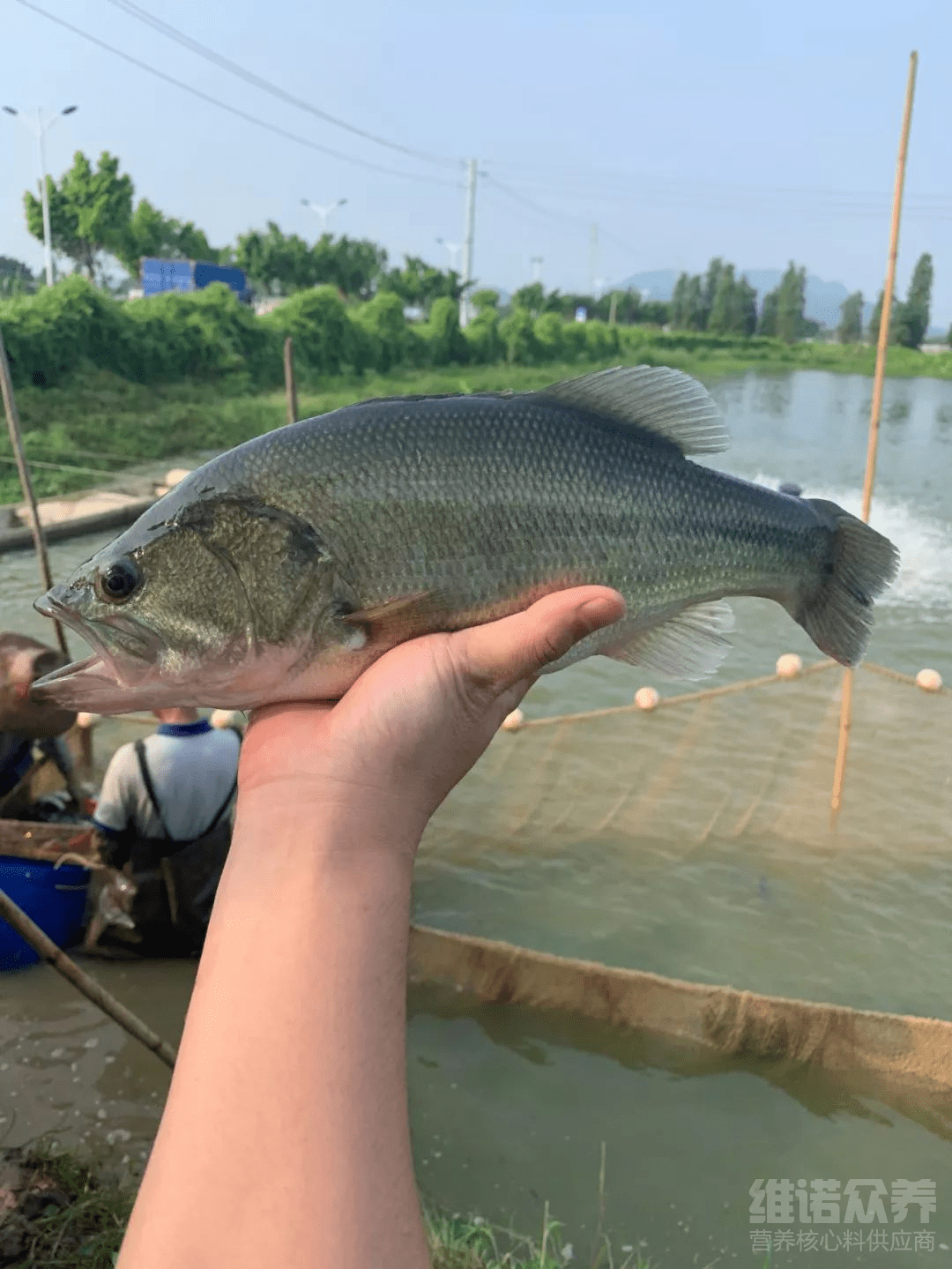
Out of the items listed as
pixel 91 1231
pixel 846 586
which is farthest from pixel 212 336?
pixel 846 586

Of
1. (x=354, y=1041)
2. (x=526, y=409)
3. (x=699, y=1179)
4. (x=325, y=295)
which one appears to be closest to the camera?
(x=354, y=1041)

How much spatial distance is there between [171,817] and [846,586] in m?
4.17

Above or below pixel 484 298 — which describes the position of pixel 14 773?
below

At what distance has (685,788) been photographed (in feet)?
23.5

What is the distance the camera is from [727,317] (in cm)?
11888

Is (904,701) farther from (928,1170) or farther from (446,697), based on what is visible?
(446,697)

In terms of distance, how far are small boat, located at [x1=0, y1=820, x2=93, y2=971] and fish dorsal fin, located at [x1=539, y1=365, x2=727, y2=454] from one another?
14.4ft

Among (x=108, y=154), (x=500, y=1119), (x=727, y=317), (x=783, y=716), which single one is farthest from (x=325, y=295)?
(x=727, y=317)

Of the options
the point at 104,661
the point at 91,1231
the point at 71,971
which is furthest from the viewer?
the point at 71,971

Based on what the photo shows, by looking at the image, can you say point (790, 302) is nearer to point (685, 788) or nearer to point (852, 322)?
point (852, 322)

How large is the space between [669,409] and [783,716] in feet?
20.3

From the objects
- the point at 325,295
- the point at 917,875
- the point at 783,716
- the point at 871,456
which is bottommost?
the point at 917,875

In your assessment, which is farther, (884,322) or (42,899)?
(884,322)

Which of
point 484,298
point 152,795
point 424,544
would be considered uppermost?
point 484,298
